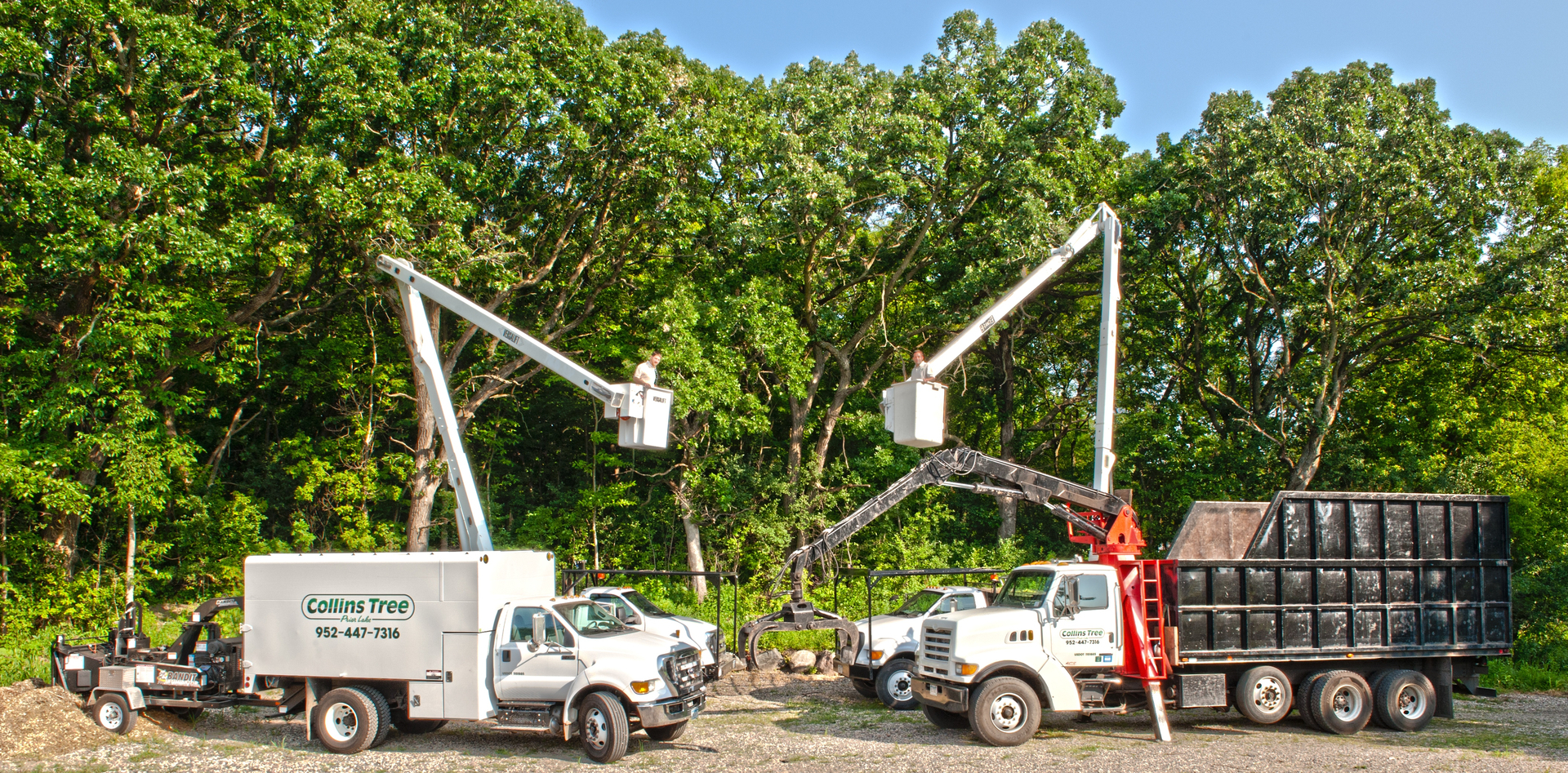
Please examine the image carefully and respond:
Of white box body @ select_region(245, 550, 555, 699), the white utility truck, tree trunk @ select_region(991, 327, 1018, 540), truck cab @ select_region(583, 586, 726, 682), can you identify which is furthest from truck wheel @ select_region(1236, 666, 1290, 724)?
tree trunk @ select_region(991, 327, 1018, 540)

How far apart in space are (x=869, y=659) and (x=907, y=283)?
14.3 m

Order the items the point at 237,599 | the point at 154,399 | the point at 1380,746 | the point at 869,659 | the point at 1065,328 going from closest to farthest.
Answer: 1. the point at 1380,746
2. the point at 237,599
3. the point at 869,659
4. the point at 154,399
5. the point at 1065,328

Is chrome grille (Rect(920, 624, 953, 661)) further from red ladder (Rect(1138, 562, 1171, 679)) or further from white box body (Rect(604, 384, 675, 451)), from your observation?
white box body (Rect(604, 384, 675, 451))

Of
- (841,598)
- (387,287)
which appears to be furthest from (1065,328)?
(387,287)

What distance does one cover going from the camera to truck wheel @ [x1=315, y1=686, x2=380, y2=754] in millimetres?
11977

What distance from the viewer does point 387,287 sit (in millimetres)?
21469

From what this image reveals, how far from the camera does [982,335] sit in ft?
53.2

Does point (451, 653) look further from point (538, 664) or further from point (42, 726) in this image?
point (42, 726)

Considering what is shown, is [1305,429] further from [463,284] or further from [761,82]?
[463,284]

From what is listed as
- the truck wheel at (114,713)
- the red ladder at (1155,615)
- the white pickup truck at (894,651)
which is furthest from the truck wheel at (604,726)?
the red ladder at (1155,615)

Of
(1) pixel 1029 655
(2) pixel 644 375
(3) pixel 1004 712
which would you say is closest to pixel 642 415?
(2) pixel 644 375

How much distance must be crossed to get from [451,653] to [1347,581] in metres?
11.5

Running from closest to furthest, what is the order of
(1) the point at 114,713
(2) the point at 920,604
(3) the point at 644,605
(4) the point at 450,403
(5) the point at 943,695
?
(5) the point at 943,695, (1) the point at 114,713, (4) the point at 450,403, (2) the point at 920,604, (3) the point at 644,605

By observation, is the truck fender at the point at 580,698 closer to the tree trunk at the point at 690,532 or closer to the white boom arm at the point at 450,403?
the white boom arm at the point at 450,403
